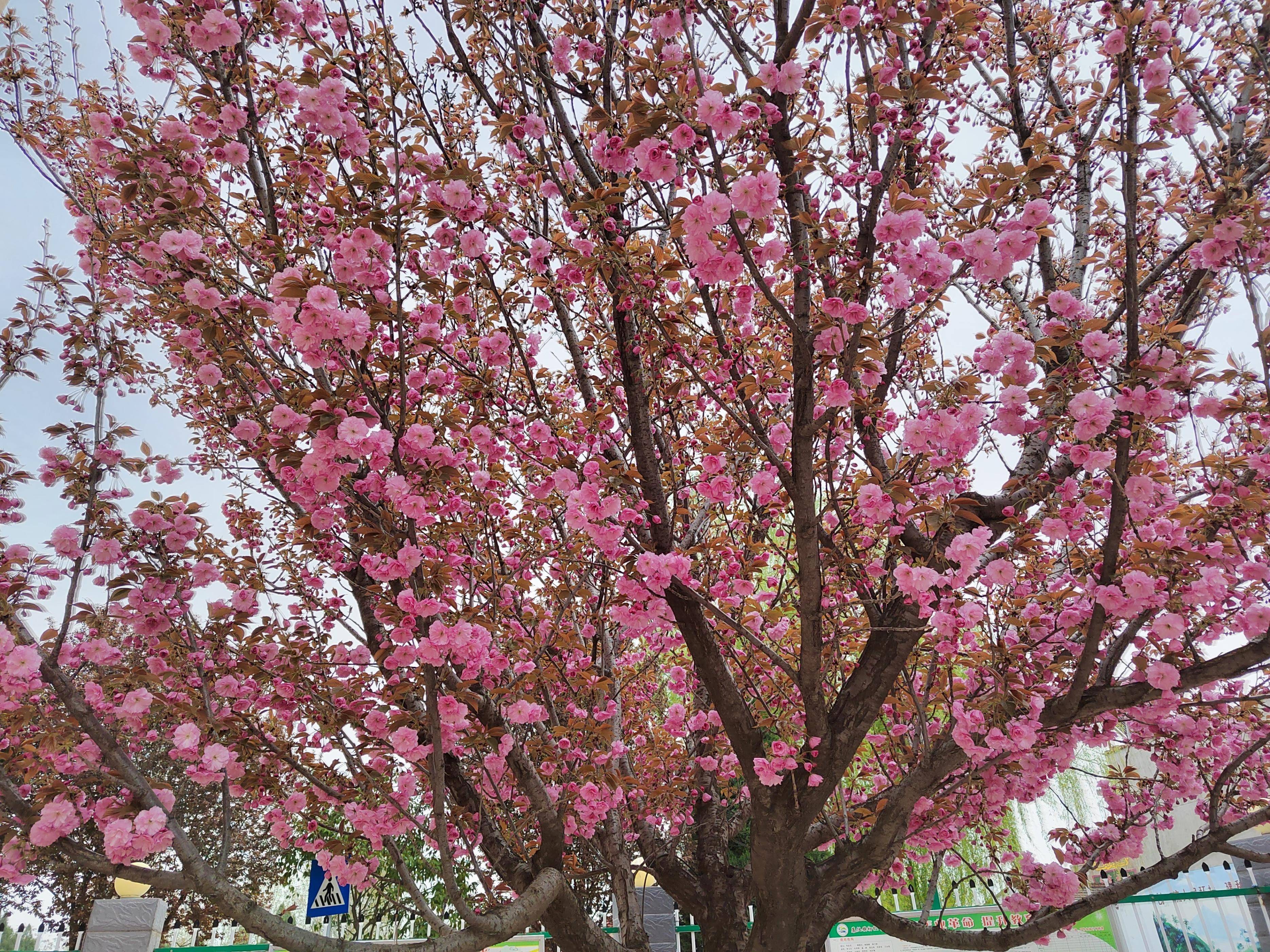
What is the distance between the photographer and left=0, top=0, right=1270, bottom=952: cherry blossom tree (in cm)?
229

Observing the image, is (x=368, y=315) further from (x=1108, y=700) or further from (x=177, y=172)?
(x=1108, y=700)

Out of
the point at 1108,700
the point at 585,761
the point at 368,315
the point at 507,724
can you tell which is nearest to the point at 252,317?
the point at 368,315

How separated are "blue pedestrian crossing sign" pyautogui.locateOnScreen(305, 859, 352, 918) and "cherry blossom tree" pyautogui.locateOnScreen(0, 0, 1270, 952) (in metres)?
1.25

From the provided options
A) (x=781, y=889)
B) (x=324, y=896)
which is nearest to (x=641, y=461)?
(x=781, y=889)

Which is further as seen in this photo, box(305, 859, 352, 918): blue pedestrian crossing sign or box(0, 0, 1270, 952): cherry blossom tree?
box(305, 859, 352, 918): blue pedestrian crossing sign

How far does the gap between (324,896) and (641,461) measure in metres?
4.42

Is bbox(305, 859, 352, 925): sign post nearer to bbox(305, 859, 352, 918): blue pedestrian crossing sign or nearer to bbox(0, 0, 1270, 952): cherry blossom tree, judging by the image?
bbox(305, 859, 352, 918): blue pedestrian crossing sign

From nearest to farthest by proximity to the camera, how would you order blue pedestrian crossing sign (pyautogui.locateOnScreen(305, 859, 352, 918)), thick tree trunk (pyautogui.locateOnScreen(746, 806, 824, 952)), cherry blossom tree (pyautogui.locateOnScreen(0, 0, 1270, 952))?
cherry blossom tree (pyautogui.locateOnScreen(0, 0, 1270, 952)) → thick tree trunk (pyautogui.locateOnScreen(746, 806, 824, 952)) → blue pedestrian crossing sign (pyautogui.locateOnScreen(305, 859, 352, 918))

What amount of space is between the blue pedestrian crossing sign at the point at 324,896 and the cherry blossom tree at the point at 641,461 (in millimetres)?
1245

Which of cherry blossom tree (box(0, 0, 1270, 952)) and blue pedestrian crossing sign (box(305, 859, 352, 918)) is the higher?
cherry blossom tree (box(0, 0, 1270, 952))

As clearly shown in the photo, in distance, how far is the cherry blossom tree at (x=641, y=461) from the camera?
229cm

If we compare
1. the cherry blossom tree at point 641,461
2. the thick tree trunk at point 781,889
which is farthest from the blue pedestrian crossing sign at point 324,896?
the thick tree trunk at point 781,889

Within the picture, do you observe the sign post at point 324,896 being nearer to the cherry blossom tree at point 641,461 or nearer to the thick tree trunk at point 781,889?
the cherry blossom tree at point 641,461

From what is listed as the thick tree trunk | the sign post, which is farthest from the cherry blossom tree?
the sign post
